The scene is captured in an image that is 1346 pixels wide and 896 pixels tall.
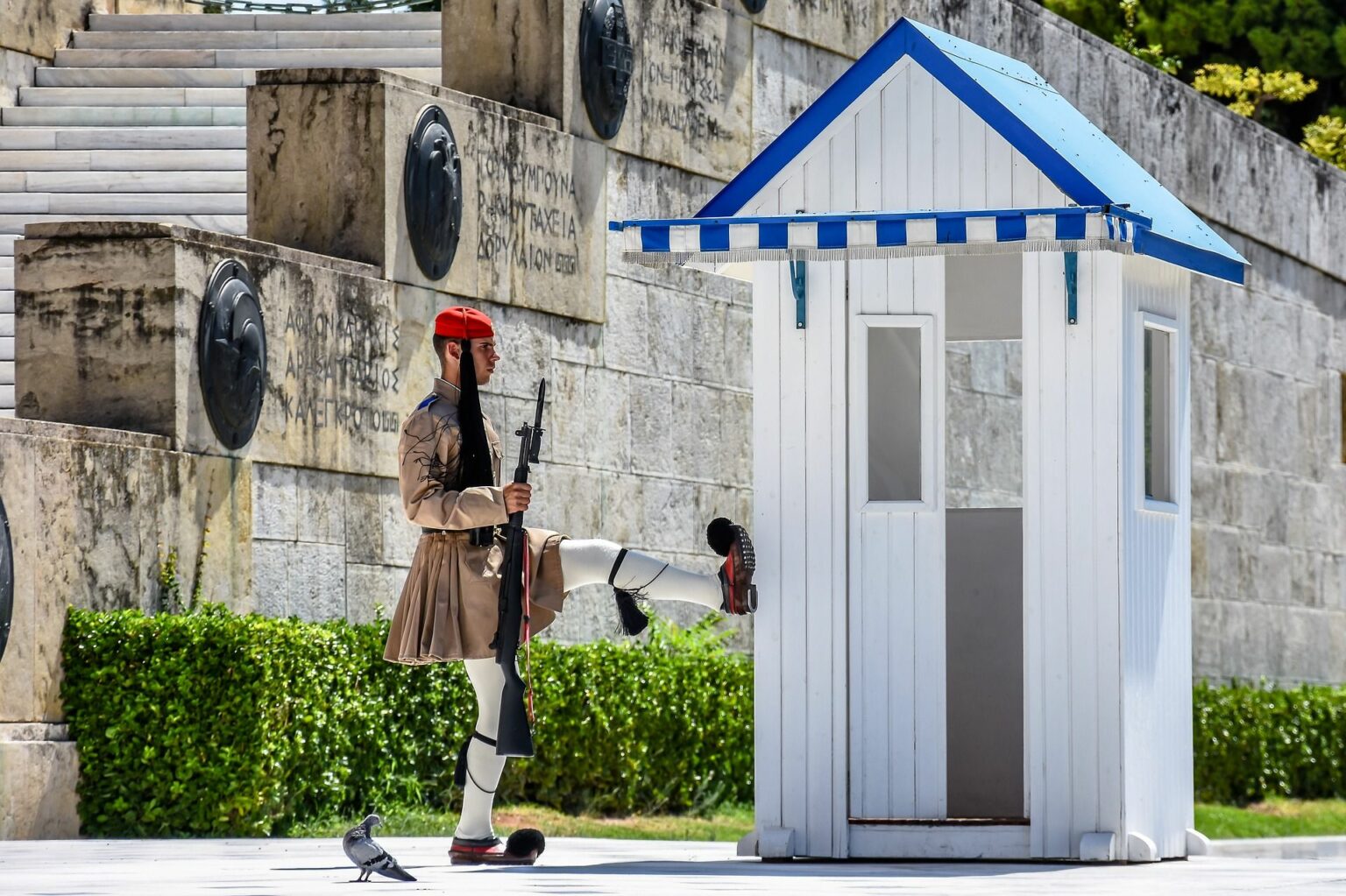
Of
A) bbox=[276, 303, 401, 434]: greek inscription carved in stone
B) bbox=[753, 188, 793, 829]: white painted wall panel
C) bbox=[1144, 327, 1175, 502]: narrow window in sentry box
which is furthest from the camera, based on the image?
bbox=[276, 303, 401, 434]: greek inscription carved in stone

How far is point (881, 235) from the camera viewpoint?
8.78 m

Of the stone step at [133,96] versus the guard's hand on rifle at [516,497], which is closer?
the guard's hand on rifle at [516,497]

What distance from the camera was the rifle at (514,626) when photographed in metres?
8.58

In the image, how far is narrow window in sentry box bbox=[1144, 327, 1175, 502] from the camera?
9.72m

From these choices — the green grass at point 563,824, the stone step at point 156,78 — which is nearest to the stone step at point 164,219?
the stone step at point 156,78

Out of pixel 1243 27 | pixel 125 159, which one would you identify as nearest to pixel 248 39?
pixel 125 159

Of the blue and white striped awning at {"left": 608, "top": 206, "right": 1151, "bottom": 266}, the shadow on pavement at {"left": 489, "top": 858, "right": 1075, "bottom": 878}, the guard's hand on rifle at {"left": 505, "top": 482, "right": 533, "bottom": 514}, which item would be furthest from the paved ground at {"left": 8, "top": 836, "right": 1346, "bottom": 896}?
the blue and white striped awning at {"left": 608, "top": 206, "right": 1151, "bottom": 266}

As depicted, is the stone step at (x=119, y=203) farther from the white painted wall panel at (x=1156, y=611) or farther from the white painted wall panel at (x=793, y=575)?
the white painted wall panel at (x=1156, y=611)

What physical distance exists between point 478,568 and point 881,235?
5.78ft

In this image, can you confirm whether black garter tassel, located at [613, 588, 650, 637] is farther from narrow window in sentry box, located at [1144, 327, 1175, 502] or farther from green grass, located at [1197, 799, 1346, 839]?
green grass, located at [1197, 799, 1346, 839]

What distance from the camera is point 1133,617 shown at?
9211 mm

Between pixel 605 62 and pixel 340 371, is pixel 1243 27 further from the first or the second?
pixel 340 371

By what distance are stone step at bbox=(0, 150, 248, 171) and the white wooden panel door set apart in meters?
6.62

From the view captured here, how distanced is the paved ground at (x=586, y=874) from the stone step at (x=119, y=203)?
5284mm
